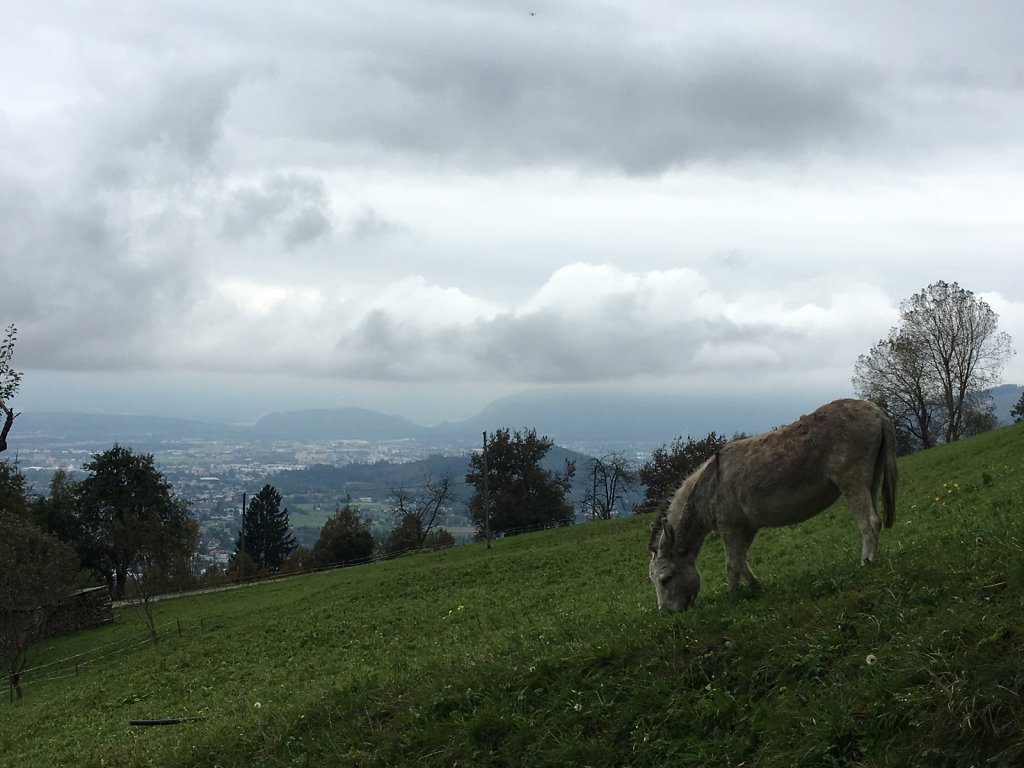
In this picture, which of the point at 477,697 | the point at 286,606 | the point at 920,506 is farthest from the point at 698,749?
the point at 286,606

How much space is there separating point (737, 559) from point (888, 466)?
95.2 inches

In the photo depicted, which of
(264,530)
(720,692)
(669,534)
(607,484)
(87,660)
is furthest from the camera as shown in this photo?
(264,530)

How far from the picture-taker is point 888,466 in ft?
35.7

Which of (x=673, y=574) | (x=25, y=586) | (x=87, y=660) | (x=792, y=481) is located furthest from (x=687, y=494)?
(x=87, y=660)

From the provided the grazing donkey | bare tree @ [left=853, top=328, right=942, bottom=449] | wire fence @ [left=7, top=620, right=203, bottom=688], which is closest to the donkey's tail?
the grazing donkey

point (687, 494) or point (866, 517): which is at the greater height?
point (687, 494)

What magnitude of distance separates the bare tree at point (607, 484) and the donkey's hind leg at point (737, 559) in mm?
82232

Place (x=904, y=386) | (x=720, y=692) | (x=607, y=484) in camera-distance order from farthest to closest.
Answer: (x=607, y=484)
(x=904, y=386)
(x=720, y=692)

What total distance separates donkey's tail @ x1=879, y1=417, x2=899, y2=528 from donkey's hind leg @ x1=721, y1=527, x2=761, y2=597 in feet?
6.01

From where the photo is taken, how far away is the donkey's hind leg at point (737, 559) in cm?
1125

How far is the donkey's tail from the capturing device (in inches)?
422

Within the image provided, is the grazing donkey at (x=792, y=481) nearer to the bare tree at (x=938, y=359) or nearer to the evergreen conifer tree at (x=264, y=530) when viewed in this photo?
the bare tree at (x=938, y=359)

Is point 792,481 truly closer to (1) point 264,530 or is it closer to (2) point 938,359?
(2) point 938,359

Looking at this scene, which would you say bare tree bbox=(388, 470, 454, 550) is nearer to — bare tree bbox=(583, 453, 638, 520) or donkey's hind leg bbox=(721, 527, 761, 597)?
bare tree bbox=(583, 453, 638, 520)
